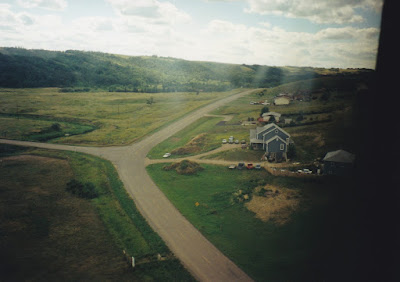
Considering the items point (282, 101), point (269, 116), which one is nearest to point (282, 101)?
point (282, 101)

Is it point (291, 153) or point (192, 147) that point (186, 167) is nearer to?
point (192, 147)

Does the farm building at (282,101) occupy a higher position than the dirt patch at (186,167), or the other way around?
the farm building at (282,101)

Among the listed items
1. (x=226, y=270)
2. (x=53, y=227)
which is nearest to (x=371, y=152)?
(x=226, y=270)

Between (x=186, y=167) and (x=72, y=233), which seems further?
(x=186, y=167)

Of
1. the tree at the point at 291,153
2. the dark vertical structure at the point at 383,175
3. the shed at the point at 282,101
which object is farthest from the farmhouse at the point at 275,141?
the dark vertical structure at the point at 383,175

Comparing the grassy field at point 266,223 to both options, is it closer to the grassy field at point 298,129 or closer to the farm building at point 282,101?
the grassy field at point 298,129

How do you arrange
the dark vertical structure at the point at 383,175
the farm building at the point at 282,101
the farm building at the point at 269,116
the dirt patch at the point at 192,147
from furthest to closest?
the farm building at the point at 282,101
the farm building at the point at 269,116
the dirt patch at the point at 192,147
the dark vertical structure at the point at 383,175
